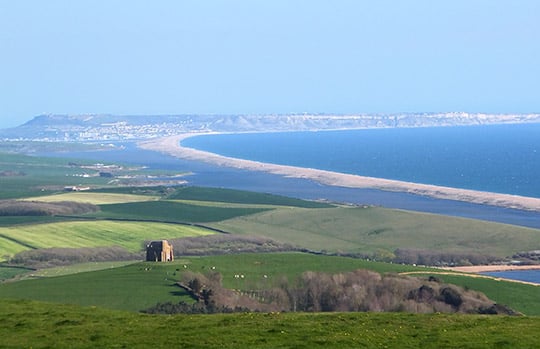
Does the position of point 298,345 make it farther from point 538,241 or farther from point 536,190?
point 536,190

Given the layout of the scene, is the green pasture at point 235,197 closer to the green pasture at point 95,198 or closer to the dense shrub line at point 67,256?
the green pasture at point 95,198

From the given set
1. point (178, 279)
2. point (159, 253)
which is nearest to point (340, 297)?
point (178, 279)

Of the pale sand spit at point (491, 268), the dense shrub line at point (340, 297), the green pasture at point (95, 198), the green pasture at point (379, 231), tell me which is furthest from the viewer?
the green pasture at point (95, 198)

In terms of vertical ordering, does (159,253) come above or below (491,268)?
above

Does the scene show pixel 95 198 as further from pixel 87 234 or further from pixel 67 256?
pixel 67 256

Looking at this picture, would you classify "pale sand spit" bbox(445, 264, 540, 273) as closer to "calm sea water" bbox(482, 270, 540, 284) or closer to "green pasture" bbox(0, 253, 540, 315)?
"calm sea water" bbox(482, 270, 540, 284)

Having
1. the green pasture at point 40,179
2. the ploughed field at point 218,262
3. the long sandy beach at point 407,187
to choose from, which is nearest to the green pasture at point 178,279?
the ploughed field at point 218,262
